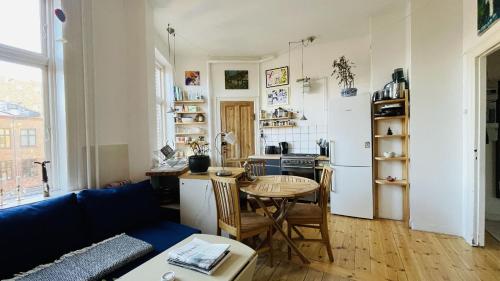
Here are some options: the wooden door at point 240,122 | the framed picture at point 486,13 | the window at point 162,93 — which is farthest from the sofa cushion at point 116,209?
the framed picture at point 486,13

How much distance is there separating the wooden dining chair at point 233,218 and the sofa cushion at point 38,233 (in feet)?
3.73

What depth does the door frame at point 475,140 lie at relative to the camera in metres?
2.44

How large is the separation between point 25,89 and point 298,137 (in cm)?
405

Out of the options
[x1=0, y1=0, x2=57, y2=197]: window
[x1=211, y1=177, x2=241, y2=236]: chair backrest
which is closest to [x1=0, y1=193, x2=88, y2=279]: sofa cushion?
[x1=0, y1=0, x2=57, y2=197]: window

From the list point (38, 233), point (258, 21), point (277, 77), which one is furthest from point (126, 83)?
point (277, 77)

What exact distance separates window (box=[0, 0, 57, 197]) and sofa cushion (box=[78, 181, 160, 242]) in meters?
0.57

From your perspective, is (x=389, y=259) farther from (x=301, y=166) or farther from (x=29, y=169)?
(x=29, y=169)

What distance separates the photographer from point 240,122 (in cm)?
503

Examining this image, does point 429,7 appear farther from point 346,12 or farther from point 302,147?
point 302,147

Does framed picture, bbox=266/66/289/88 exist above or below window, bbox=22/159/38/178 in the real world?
above

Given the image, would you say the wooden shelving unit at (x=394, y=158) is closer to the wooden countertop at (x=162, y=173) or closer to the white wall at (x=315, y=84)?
the white wall at (x=315, y=84)

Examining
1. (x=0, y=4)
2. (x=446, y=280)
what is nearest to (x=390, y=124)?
(x=446, y=280)

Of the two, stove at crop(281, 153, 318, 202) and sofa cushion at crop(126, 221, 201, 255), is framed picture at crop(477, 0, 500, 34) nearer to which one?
stove at crop(281, 153, 318, 202)

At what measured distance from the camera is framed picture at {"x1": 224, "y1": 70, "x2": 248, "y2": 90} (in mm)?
5027
